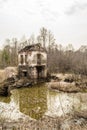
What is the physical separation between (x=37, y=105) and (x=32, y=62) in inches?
603

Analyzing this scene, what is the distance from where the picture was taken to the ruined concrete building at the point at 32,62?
31.5 metres

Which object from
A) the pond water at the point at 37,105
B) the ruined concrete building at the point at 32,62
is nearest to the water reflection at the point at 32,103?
the pond water at the point at 37,105

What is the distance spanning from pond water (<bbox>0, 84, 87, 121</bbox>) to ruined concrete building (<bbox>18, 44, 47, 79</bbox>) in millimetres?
8965

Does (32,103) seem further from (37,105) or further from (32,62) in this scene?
(32,62)

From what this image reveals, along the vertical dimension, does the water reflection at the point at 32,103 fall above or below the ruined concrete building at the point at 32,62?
below

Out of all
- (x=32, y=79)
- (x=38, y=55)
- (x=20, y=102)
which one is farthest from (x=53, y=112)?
(x=38, y=55)

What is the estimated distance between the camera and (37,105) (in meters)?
17.0

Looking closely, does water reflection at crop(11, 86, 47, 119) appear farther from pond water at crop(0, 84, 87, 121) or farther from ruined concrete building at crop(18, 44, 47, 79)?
ruined concrete building at crop(18, 44, 47, 79)

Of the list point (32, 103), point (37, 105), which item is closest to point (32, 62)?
point (32, 103)

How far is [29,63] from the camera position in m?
31.9

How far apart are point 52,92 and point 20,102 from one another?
499 cm

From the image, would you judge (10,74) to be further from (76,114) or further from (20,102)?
(76,114)

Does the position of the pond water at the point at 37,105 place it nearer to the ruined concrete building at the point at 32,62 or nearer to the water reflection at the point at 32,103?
the water reflection at the point at 32,103

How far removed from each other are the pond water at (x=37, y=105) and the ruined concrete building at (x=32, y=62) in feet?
29.4
